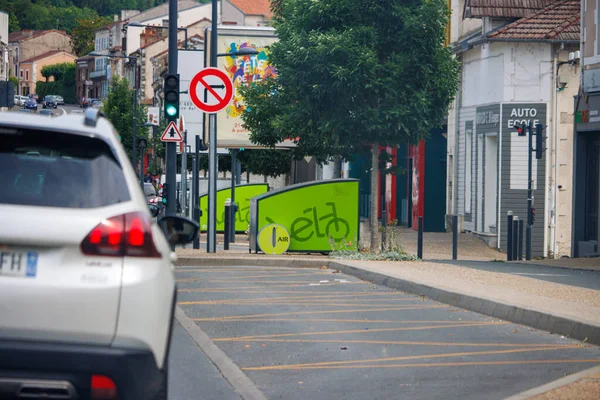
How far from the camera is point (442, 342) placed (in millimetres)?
10047

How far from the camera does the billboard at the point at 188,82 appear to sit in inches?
1475

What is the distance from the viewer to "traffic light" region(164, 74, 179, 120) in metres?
20.1

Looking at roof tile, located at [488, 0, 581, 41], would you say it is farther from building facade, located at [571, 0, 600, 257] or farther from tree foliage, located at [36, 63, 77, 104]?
tree foliage, located at [36, 63, 77, 104]

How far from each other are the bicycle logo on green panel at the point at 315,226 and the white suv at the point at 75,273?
1741 cm

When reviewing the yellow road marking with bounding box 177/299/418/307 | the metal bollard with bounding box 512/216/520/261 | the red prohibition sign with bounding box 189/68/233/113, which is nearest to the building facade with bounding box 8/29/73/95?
the metal bollard with bounding box 512/216/520/261

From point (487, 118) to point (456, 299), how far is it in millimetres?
20612

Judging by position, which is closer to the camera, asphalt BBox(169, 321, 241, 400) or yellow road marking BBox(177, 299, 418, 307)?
asphalt BBox(169, 321, 241, 400)

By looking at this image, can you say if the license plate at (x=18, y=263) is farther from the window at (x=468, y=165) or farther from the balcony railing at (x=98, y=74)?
the balcony railing at (x=98, y=74)

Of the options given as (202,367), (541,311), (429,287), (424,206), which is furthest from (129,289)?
(424,206)

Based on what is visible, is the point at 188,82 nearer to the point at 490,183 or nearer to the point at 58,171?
the point at 490,183

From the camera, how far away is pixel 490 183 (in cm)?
3341

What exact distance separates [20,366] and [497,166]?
28.9 metres

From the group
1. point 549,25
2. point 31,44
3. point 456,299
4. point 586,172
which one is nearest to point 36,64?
point 31,44

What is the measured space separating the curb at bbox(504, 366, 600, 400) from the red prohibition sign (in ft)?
43.5
